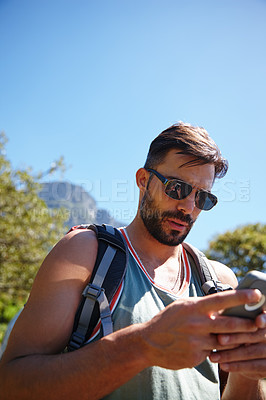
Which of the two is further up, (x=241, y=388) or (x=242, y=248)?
(x=241, y=388)

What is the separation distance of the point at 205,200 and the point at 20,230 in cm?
1207

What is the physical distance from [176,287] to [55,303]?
0.88 meters

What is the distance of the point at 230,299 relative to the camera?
1283mm

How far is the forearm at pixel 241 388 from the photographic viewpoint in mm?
2176

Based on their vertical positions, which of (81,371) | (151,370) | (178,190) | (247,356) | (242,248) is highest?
(178,190)

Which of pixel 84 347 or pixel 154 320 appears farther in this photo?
pixel 84 347

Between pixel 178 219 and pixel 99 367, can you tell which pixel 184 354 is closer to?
pixel 99 367

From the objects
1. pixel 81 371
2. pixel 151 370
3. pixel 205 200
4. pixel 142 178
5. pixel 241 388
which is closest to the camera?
pixel 81 371

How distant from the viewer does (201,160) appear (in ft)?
8.25

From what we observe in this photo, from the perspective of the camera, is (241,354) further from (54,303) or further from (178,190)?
(178,190)

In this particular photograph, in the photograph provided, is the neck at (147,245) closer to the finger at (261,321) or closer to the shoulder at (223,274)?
the shoulder at (223,274)

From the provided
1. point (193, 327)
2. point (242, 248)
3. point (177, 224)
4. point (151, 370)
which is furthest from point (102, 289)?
point (242, 248)

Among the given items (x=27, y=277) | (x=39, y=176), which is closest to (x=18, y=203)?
(x=39, y=176)

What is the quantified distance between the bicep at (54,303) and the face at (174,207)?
65cm
